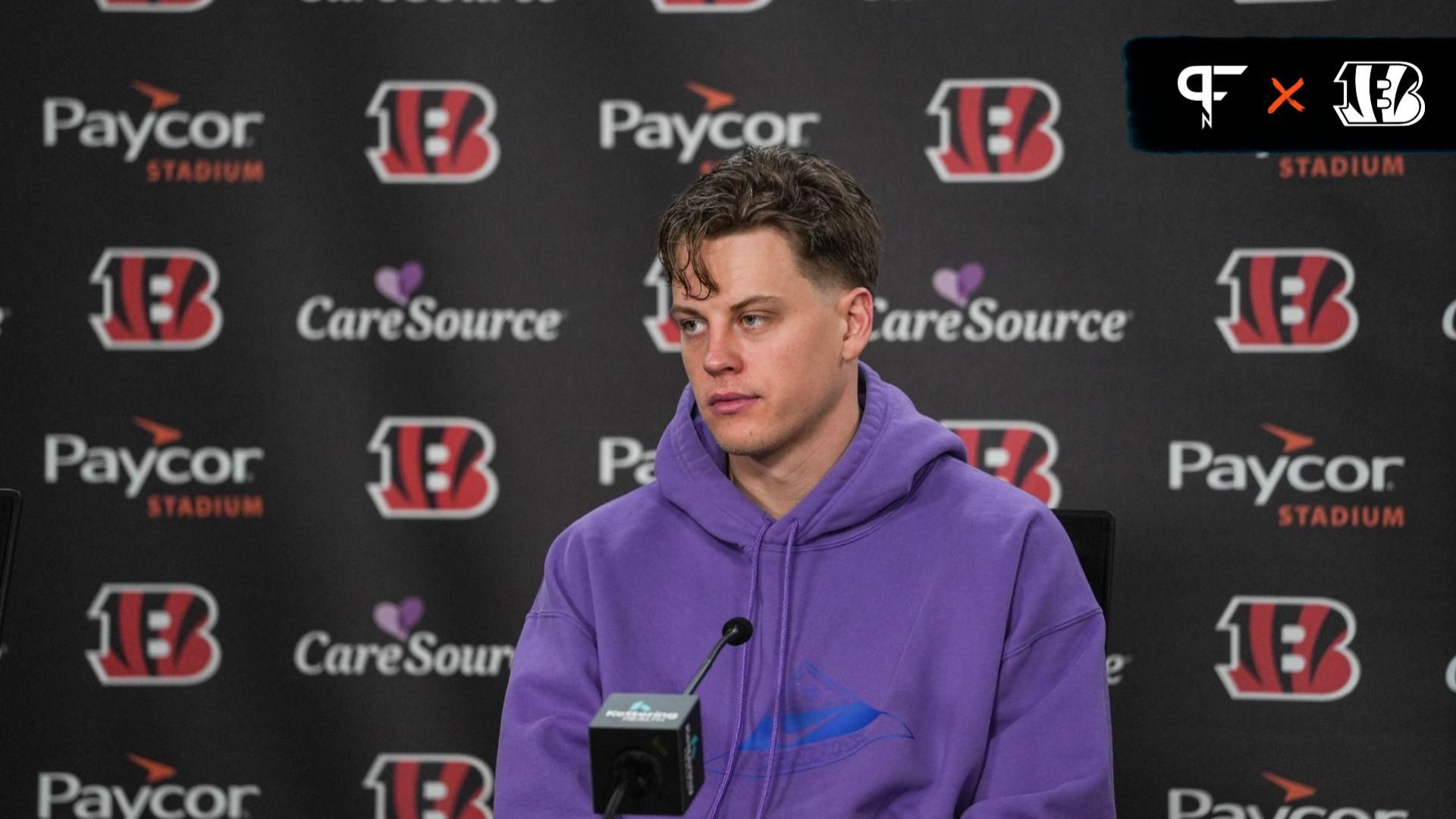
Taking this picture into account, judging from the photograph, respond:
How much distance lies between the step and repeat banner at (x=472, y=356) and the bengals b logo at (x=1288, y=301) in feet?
0.07

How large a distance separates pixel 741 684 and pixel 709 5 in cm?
A: 170

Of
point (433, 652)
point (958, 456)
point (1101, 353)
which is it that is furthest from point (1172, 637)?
point (433, 652)

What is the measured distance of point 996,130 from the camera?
2908 millimetres

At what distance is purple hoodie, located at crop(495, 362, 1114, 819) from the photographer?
5.40 feet

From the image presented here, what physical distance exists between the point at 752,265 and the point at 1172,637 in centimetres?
161

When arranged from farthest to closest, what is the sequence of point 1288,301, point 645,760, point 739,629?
1. point 1288,301
2. point 739,629
3. point 645,760

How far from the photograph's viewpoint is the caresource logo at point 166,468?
3.00 meters

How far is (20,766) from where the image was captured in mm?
3025

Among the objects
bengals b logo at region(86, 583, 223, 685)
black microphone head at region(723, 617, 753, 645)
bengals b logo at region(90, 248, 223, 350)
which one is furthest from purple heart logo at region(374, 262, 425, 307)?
black microphone head at region(723, 617, 753, 645)

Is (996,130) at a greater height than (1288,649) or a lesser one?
greater

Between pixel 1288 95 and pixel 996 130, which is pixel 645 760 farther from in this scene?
pixel 1288 95

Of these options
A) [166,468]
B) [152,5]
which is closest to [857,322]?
[166,468]

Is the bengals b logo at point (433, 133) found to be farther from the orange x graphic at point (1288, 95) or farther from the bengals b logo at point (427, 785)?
the orange x graphic at point (1288, 95)

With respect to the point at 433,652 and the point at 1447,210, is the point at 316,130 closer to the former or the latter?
the point at 433,652
